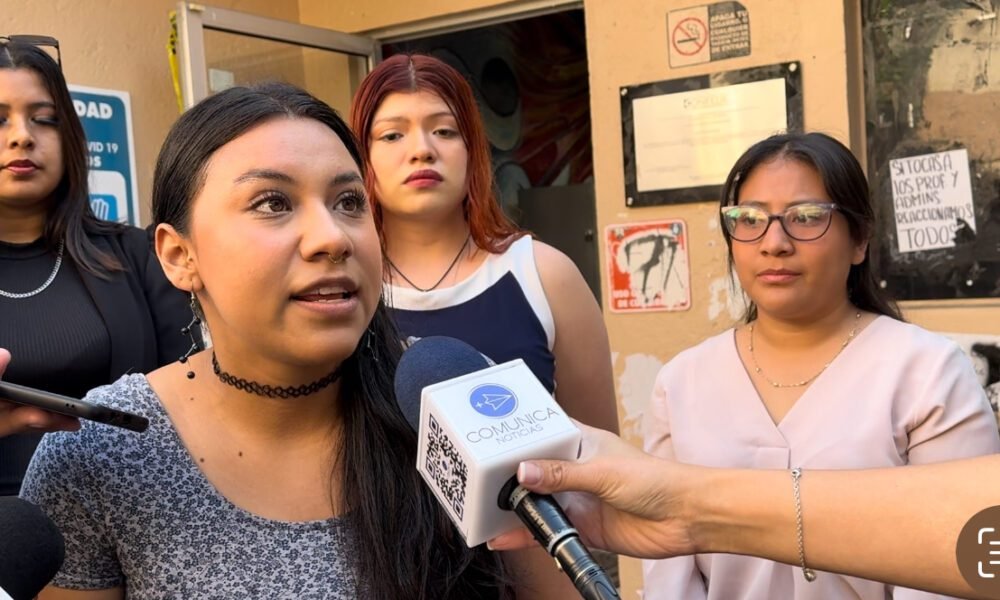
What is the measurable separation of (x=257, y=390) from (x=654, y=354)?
295 cm

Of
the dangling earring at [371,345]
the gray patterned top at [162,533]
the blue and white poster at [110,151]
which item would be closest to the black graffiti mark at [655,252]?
the blue and white poster at [110,151]

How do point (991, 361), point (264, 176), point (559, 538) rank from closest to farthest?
point (559, 538) < point (264, 176) < point (991, 361)

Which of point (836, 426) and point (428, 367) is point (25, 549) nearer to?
point (428, 367)

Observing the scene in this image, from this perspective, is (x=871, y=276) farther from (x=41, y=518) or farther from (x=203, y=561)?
(x=41, y=518)

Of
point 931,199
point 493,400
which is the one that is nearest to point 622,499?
point 493,400

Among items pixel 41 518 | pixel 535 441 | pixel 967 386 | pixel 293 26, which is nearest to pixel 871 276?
pixel 967 386

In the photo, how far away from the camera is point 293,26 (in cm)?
469

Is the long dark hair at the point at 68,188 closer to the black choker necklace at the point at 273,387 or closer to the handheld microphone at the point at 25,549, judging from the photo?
the black choker necklace at the point at 273,387

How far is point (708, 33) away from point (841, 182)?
2.08 m

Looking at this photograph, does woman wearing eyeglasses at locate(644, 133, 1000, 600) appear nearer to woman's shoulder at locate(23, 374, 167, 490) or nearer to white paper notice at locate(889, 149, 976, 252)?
woman's shoulder at locate(23, 374, 167, 490)

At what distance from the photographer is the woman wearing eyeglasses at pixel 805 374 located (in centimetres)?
193

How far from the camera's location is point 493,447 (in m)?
1.15

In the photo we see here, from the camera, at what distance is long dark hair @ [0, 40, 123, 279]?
2.37m

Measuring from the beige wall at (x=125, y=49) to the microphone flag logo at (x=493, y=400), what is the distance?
3462 millimetres
